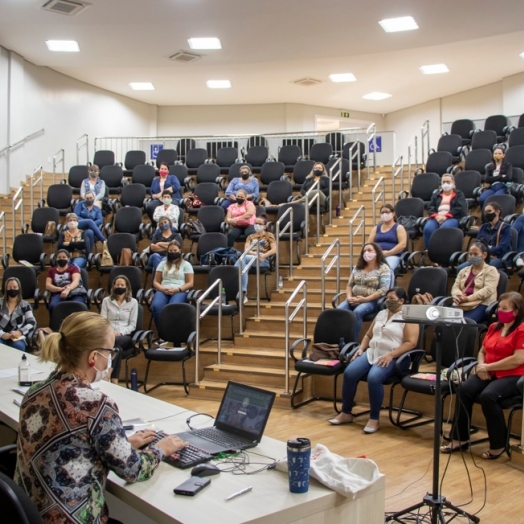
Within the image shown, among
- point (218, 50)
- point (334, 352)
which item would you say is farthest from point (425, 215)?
point (218, 50)

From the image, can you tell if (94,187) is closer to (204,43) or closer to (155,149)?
(204,43)

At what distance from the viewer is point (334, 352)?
20.7ft

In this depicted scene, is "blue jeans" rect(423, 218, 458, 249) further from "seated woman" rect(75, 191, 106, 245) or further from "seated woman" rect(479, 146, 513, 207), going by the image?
"seated woman" rect(75, 191, 106, 245)

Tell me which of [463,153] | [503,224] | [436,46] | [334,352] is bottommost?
[334,352]

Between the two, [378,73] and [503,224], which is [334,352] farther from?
[378,73]

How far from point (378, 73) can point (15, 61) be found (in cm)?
725

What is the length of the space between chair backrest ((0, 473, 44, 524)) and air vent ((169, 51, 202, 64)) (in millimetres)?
11540

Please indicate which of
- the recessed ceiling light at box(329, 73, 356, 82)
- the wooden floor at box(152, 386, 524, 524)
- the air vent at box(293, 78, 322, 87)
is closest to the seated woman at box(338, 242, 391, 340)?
the wooden floor at box(152, 386, 524, 524)

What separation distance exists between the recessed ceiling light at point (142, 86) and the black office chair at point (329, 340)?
10.6m

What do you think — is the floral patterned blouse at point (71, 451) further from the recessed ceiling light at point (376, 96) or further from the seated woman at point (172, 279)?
the recessed ceiling light at point (376, 96)

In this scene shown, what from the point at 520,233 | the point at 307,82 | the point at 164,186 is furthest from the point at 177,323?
the point at 307,82

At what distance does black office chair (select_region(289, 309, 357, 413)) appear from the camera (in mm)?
6176

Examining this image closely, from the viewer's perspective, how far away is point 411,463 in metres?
4.81

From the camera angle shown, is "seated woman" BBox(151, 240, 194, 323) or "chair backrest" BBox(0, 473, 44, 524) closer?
"chair backrest" BBox(0, 473, 44, 524)
